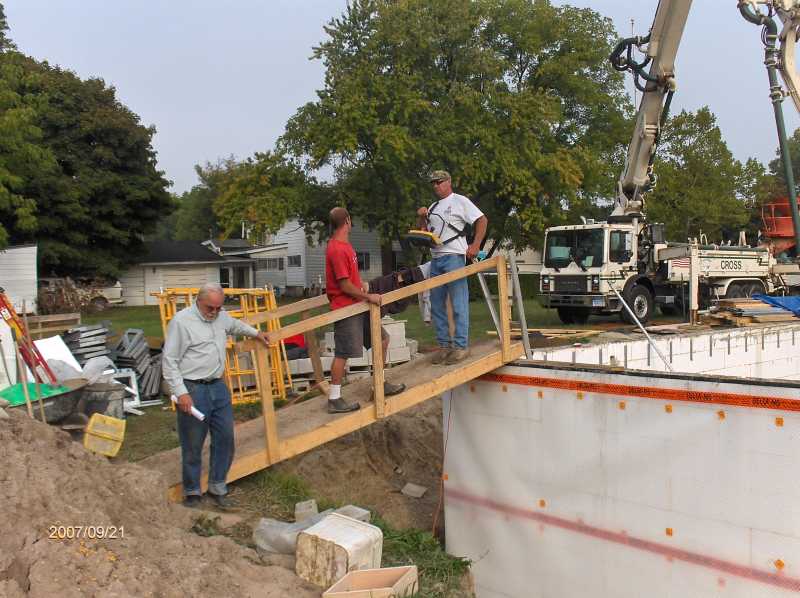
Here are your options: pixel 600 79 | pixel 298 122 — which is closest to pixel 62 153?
pixel 298 122

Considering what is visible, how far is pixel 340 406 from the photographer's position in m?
5.87

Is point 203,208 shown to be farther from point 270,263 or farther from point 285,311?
point 285,311

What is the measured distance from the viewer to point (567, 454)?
5605 mm

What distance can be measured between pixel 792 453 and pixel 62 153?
3417 cm

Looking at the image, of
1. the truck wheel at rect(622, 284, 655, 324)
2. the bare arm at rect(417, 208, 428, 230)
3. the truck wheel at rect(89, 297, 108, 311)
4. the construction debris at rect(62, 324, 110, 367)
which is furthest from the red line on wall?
the truck wheel at rect(89, 297, 108, 311)

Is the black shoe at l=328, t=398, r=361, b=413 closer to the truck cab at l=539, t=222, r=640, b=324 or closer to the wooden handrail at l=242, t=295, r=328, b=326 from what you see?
the wooden handrail at l=242, t=295, r=328, b=326

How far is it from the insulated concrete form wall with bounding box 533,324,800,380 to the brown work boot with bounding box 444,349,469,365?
1541mm

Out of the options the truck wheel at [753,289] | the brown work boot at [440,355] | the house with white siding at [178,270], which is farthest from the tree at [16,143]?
the truck wheel at [753,289]

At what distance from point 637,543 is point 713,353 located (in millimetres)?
5083

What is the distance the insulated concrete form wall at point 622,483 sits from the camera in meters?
4.44

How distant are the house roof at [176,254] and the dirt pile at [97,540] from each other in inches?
1343

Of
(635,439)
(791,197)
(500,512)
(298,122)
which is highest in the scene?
(298,122)

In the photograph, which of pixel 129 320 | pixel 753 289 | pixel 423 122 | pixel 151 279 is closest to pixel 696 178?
pixel 753 289

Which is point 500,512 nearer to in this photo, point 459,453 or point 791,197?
point 459,453
